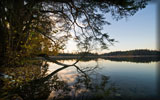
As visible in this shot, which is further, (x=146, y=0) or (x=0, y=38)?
(x=146, y=0)

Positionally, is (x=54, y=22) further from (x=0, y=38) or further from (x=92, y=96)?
(x=92, y=96)

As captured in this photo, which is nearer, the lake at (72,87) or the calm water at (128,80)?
the lake at (72,87)

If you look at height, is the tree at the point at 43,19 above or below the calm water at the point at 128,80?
above

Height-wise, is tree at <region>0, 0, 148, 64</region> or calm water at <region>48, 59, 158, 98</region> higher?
tree at <region>0, 0, 148, 64</region>

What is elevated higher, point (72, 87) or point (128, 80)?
point (72, 87)

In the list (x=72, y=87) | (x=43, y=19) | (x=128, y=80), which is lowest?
(x=128, y=80)

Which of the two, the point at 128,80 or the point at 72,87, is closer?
the point at 72,87

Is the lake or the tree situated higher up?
the tree

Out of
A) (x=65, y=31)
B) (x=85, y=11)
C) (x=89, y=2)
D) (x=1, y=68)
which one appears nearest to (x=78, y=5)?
(x=85, y=11)

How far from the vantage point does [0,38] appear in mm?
2713

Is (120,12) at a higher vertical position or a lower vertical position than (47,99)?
higher

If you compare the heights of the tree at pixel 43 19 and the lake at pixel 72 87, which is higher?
the tree at pixel 43 19

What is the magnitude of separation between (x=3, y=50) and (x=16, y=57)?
535mm

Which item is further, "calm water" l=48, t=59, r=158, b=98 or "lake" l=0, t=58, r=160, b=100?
"calm water" l=48, t=59, r=158, b=98
